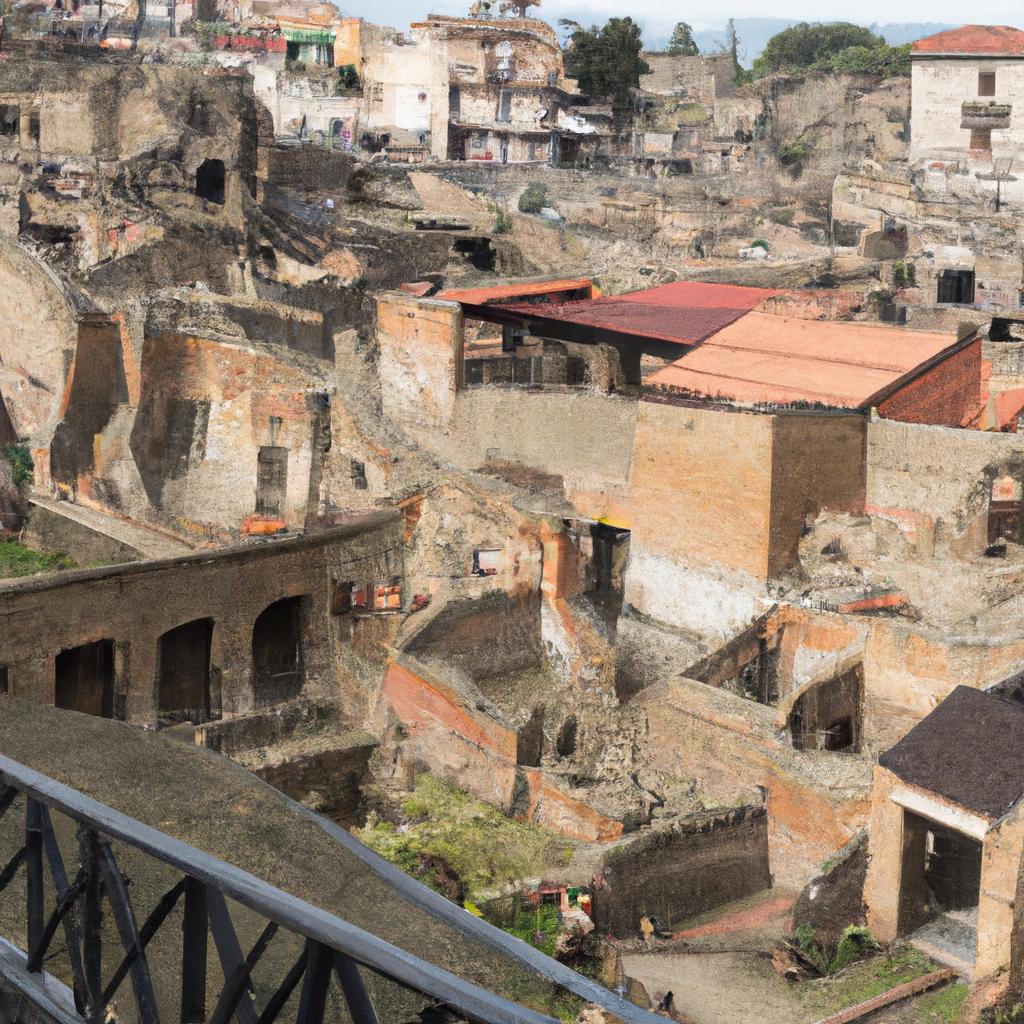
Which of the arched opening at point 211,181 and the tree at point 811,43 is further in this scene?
the tree at point 811,43

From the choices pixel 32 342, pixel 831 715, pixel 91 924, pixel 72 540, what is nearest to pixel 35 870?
pixel 91 924

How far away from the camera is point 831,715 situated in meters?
18.8

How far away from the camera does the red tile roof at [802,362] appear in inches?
928

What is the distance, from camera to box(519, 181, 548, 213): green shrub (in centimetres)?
4025

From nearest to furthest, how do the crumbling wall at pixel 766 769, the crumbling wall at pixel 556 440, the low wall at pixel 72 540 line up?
1. the crumbling wall at pixel 766 769
2. the low wall at pixel 72 540
3. the crumbling wall at pixel 556 440

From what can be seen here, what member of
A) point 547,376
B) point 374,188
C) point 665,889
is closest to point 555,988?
point 665,889

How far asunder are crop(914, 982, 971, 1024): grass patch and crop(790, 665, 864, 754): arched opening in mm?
4373

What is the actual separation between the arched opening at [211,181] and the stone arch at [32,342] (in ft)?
21.7

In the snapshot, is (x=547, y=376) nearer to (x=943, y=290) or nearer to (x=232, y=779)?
(x=943, y=290)

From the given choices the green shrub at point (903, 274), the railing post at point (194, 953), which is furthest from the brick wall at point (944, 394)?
the railing post at point (194, 953)

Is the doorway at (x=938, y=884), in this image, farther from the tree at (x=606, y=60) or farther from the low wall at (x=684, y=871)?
the tree at (x=606, y=60)

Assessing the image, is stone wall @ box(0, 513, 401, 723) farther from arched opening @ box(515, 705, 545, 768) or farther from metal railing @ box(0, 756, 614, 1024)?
metal railing @ box(0, 756, 614, 1024)

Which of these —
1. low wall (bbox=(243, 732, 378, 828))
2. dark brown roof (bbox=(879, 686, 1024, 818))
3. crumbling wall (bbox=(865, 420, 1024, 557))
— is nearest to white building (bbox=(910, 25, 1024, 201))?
crumbling wall (bbox=(865, 420, 1024, 557))

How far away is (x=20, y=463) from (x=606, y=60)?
32.8m
